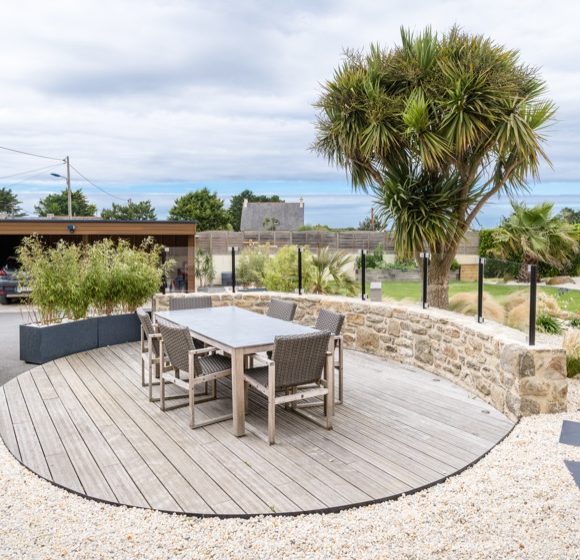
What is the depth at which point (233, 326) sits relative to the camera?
4.84 meters

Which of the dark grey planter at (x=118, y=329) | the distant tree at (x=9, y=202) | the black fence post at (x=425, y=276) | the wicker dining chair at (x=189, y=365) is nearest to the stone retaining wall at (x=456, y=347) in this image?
the black fence post at (x=425, y=276)

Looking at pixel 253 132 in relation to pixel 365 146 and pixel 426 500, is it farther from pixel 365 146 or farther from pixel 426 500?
pixel 426 500

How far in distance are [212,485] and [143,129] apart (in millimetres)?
27204

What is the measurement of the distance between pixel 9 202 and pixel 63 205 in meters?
8.80

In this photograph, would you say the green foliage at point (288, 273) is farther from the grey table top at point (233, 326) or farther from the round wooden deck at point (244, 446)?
the round wooden deck at point (244, 446)

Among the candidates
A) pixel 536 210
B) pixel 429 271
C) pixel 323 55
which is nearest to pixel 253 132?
pixel 323 55

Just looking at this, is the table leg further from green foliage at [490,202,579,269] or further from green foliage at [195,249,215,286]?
green foliage at [490,202,579,269]

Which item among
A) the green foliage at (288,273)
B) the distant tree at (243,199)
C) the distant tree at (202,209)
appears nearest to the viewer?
the green foliage at (288,273)

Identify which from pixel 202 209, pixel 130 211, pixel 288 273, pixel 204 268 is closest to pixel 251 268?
pixel 288 273

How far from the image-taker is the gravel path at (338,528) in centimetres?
247

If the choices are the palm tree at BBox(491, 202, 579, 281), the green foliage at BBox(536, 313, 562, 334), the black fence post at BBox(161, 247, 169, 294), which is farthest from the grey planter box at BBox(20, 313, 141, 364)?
the palm tree at BBox(491, 202, 579, 281)

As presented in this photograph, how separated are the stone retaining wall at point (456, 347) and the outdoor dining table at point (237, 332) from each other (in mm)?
1547

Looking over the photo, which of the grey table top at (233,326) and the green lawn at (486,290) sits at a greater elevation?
the green lawn at (486,290)

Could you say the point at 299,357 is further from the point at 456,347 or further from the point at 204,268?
the point at 204,268
